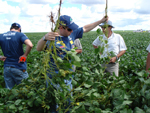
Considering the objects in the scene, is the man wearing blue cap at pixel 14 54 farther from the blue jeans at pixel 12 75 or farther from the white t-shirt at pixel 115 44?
the white t-shirt at pixel 115 44

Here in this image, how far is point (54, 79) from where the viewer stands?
1665mm

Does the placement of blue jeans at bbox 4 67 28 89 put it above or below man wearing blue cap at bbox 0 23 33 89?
below

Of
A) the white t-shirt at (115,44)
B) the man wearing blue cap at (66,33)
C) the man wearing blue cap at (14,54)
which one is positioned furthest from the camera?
the white t-shirt at (115,44)

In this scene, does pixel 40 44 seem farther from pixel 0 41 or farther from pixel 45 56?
pixel 0 41

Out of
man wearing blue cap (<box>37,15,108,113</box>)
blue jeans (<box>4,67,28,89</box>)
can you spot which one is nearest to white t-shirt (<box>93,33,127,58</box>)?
man wearing blue cap (<box>37,15,108,113</box>)

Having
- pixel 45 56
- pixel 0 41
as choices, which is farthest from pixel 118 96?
pixel 0 41

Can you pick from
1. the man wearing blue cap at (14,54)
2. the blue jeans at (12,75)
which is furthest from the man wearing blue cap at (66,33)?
the blue jeans at (12,75)

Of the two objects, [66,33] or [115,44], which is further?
[115,44]

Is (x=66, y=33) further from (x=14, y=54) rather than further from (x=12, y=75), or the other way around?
(x=12, y=75)

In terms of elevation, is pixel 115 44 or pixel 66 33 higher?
pixel 66 33

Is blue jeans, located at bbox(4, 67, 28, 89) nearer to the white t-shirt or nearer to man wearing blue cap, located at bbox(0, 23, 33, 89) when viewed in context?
man wearing blue cap, located at bbox(0, 23, 33, 89)

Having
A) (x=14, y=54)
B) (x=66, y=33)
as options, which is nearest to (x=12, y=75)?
(x=14, y=54)

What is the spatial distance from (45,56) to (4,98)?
4.09ft

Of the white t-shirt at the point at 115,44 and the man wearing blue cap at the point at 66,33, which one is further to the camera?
the white t-shirt at the point at 115,44
